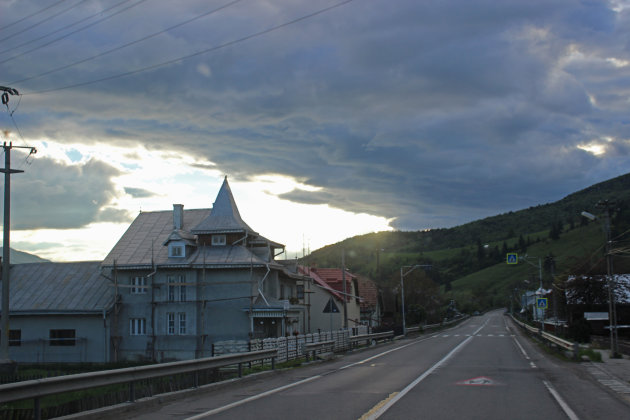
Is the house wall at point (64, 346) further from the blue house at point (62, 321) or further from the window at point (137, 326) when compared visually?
the window at point (137, 326)

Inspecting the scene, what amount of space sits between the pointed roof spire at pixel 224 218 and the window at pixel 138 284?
206 inches

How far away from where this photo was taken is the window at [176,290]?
44.3 m

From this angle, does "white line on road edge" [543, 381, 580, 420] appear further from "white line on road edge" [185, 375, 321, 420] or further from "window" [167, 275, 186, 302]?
"window" [167, 275, 186, 302]

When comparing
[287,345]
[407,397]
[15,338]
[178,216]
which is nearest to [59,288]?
[15,338]

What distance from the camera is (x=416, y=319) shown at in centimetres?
8319

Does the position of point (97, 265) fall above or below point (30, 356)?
above

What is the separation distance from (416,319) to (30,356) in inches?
2048

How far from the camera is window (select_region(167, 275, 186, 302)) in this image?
44.3 metres

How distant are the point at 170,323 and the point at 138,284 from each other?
13.1 feet

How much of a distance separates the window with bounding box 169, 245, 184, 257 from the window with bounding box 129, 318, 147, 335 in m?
5.20

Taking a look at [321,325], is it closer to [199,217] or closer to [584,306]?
[199,217]

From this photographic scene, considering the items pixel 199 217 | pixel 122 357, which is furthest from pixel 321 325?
pixel 122 357

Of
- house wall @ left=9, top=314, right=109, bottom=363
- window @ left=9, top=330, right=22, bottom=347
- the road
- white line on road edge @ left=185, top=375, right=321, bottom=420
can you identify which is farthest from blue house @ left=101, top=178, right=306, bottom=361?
white line on road edge @ left=185, top=375, right=321, bottom=420

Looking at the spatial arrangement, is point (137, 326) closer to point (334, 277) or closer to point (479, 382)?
point (334, 277)
